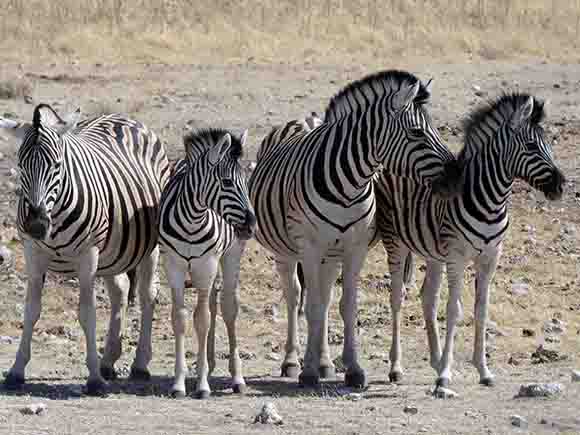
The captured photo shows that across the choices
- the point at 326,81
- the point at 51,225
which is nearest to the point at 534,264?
the point at 51,225

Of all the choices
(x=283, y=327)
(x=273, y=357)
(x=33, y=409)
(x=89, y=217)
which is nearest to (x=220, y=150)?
(x=89, y=217)

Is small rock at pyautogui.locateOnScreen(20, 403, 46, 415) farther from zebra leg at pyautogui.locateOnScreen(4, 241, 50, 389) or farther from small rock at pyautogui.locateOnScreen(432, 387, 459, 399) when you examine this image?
small rock at pyautogui.locateOnScreen(432, 387, 459, 399)

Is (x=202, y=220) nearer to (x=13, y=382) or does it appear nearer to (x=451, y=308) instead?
(x=13, y=382)

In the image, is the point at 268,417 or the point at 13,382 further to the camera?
the point at 13,382

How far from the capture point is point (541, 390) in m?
9.14

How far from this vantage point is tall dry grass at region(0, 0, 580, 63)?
29188 mm

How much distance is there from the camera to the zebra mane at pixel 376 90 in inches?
392

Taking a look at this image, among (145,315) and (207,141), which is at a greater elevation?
(207,141)

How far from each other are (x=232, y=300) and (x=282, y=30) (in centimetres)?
2267

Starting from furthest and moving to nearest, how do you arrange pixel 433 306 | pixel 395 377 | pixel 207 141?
pixel 433 306 → pixel 395 377 → pixel 207 141

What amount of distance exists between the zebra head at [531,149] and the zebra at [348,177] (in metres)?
0.50

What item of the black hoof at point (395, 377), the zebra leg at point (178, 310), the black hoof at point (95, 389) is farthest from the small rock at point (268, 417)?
the black hoof at point (395, 377)

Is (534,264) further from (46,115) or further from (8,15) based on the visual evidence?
(8,15)

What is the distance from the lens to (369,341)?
1233 cm
